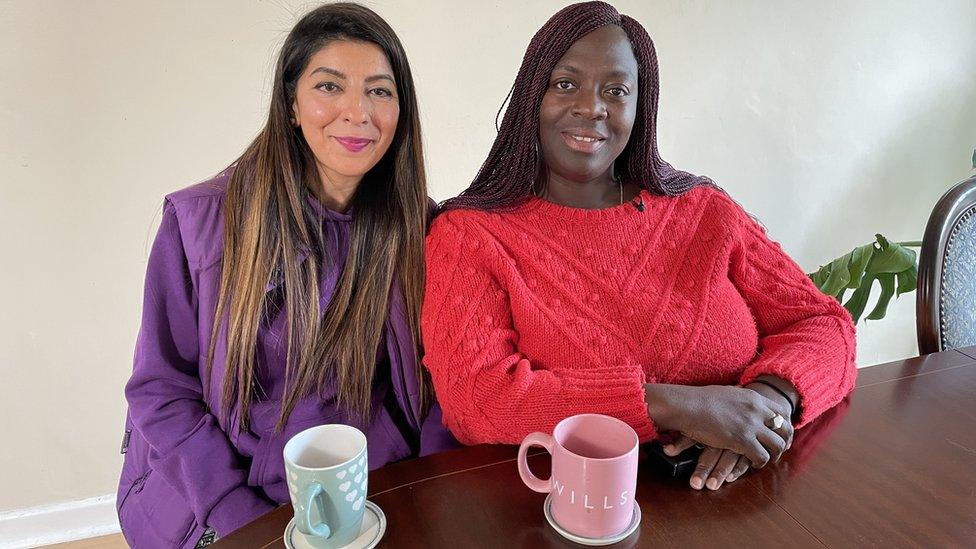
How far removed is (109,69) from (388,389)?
1.07 meters

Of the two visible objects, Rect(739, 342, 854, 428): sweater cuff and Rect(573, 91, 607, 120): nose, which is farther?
Rect(573, 91, 607, 120): nose

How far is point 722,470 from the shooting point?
31.2 inches

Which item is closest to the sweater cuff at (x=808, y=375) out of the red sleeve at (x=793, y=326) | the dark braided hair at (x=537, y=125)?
the red sleeve at (x=793, y=326)

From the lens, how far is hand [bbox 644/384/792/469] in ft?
2.69

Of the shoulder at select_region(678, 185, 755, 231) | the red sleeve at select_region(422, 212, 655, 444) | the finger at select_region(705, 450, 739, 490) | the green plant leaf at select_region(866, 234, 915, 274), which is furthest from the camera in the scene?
the green plant leaf at select_region(866, 234, 915, 274)

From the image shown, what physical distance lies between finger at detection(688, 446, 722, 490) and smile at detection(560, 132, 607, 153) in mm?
525

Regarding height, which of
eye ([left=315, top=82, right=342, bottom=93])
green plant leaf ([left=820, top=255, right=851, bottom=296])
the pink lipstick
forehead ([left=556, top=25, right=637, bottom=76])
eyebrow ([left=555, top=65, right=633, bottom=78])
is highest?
forehead ([left=556, top=25, right=637, bottom=76])

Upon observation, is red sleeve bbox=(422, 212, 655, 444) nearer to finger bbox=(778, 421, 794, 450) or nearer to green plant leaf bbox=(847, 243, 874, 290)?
finger bbox=(778, 421, 794, 450)

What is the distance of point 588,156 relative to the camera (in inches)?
42.6

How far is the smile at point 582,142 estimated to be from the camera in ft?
3.52

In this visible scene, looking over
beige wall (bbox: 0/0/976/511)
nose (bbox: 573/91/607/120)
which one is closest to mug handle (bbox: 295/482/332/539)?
nose (bbox: 573/91/607/120)

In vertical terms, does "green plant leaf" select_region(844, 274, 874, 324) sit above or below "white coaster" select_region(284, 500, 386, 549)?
below

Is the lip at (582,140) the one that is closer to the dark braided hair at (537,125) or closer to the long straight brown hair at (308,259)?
the dark braided hair at (537,125)

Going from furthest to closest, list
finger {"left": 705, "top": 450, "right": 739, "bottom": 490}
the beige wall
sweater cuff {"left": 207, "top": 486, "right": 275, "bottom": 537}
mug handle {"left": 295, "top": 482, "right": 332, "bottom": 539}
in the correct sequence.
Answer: the beige wall → sweater cuff {"left": 207, "top": 486, "right": 275, "bottom": 537} → finger {"left": 705, "top": 450, "right": 739, "bottom": 490} → mug handle {"left": 295, "top": 482, "right": 332, "bottom": 539}
